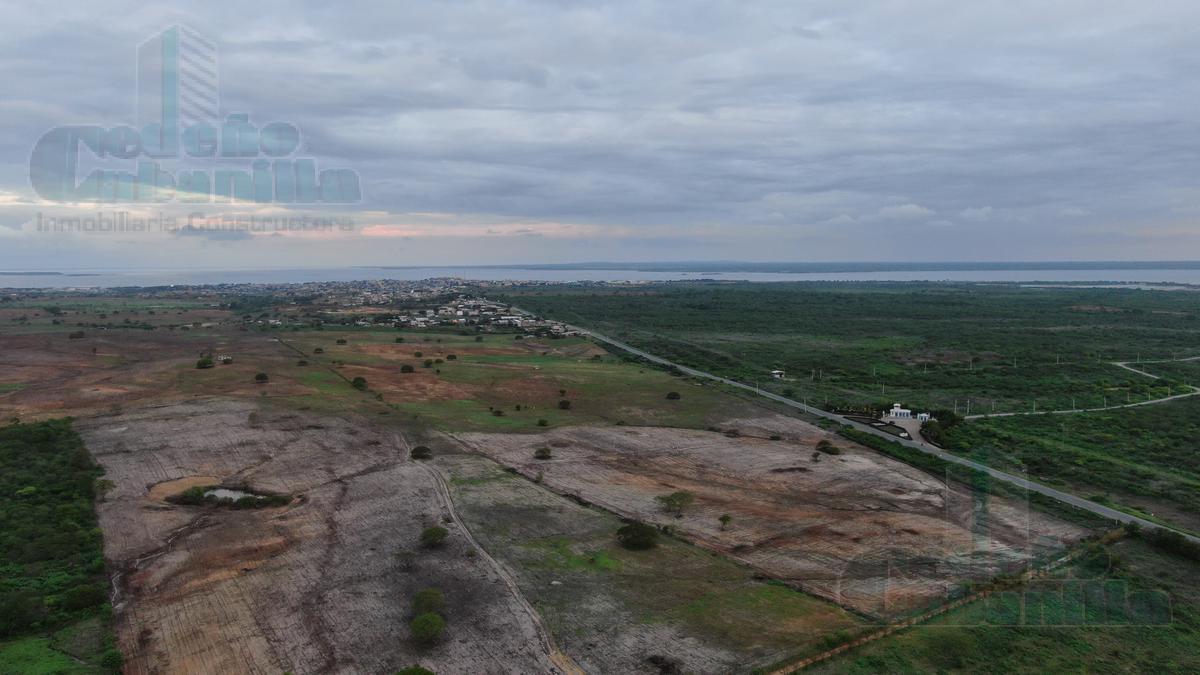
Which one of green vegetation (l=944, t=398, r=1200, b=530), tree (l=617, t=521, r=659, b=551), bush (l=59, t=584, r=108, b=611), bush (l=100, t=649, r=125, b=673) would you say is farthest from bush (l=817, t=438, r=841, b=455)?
bush (l=59, t=584, r=108, b=611)

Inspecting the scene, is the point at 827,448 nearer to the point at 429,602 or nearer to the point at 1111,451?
the point at 1111,451

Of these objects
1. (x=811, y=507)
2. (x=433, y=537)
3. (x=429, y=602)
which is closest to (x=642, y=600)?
(x=429, y=602)

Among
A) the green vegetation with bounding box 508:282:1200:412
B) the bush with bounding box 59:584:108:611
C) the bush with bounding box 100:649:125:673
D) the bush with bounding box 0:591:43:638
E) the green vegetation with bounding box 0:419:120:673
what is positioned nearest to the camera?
the bush with bounding box 100:649:125:673

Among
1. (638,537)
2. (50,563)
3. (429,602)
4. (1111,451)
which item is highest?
(1111,451)

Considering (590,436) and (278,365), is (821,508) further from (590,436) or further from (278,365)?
(278,365)

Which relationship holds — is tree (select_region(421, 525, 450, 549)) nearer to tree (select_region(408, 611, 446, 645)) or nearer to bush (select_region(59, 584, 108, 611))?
tree (select_region(408, 611, 446, 645))

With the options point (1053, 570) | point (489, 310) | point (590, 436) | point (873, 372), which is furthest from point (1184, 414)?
point (489, 310)

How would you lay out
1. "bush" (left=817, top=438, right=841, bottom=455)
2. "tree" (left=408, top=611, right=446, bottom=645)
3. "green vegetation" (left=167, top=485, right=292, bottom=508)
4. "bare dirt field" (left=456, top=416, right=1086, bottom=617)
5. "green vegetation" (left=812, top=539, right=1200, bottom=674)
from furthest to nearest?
"bush" (left=817, top=438, right=841, bottom=455)
"green vegetation" (left=167, top=485, right=292, bottom=508)
"bare dirt field" (left=456, top=416, right=1086, bottom=617)
"tree" (left=408, top=611, right=446, bottom=645)
"green vegetation" (left=812, top=539, right=1200, bottom=674)
